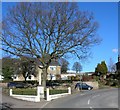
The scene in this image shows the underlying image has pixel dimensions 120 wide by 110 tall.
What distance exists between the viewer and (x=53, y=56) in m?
46.5

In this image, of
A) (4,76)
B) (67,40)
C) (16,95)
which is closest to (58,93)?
(16,95)

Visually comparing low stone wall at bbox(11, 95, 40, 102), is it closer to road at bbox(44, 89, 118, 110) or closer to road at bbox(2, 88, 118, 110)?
road at bbox(2, 88, 118, 110)

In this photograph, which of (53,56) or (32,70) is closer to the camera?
(53,56)

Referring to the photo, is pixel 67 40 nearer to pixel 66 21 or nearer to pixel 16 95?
pixel 66 21

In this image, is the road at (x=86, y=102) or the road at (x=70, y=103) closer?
the road at (x=86, y=102)

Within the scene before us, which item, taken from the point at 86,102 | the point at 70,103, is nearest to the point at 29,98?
the point at 70,103

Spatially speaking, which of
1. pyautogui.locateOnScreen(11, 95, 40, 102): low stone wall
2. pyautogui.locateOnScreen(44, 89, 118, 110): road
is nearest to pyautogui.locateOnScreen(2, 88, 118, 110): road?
pyautogui.locateOnScreen(44, 89, 118, 110): road

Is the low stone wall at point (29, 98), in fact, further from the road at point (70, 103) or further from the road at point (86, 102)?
the road at point (86, 102)

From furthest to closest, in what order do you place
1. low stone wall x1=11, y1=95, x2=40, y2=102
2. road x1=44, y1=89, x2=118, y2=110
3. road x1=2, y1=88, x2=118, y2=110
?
low stone wall x1=11, y1=95, x2=40, y2=102
road x1=2, y1=88, x2=118, y2=110
road x1=44, y1=89, x2=118, y2=110

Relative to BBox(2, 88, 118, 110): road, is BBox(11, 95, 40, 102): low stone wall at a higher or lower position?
higher

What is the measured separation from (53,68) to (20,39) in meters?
69.4

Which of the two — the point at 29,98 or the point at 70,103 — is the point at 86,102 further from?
the point at 29,98

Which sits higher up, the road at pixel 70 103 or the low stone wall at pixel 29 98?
the low stone wall at pixel 29 98

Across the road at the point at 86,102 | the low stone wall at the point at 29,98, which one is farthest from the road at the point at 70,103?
the low stone wall at the point at 29,98
